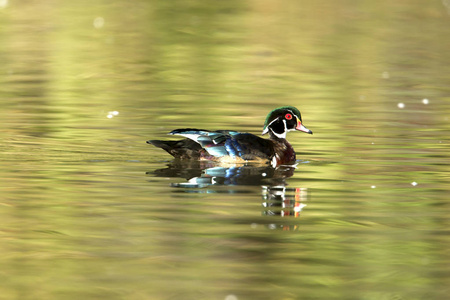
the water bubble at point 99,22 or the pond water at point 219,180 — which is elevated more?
the water bubble at point 99,22

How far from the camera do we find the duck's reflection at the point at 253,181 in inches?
403

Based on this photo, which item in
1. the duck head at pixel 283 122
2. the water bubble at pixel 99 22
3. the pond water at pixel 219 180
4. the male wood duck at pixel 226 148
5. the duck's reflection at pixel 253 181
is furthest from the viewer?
the water bubble at pixel 99 22

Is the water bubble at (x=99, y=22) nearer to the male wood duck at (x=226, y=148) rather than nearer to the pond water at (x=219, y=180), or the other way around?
the pond water at (x=219, y=180)

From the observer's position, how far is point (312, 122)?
1716cm

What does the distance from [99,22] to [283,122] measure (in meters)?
26.8

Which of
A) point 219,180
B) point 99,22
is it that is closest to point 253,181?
point 219,180

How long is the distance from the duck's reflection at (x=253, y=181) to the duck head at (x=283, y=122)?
95cm

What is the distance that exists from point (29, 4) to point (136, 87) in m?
26.0

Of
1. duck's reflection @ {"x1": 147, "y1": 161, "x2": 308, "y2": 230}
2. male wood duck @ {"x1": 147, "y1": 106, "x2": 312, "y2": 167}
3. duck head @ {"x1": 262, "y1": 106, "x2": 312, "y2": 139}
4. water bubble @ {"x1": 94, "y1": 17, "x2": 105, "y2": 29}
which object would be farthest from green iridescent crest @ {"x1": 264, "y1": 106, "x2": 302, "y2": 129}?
water bubble @ {"x1": 94, "y1": 17, "x2": 105, "y2": 29}

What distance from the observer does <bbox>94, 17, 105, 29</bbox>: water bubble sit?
38469 millimetres

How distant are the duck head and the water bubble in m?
24.8

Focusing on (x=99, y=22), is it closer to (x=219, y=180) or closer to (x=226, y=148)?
(x=226, y=148)

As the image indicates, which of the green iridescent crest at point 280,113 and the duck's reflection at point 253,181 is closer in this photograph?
the duck's reflection at point 253,181

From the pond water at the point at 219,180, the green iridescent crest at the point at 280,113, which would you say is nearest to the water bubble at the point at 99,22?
the pond water at the point at 219,180
